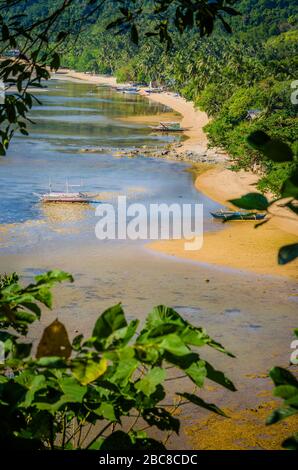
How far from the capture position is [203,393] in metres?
15.2

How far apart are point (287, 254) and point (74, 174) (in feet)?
139

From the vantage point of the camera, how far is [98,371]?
227cm

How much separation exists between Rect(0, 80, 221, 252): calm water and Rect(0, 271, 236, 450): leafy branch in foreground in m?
24.6

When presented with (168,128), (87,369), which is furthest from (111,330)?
(168,128)

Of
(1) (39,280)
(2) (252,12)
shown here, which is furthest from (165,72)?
(1) (39,280)

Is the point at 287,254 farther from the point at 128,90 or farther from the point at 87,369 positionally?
the point at 128,90

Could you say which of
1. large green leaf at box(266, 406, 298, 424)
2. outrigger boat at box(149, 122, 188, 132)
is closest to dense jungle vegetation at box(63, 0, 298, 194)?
large green leaf at box(266, 406, 298, 424)

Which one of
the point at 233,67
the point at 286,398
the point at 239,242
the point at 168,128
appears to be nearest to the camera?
the point at 286,398

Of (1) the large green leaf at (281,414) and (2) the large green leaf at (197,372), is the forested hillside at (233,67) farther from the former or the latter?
(2) the large green leaf at (197,372)

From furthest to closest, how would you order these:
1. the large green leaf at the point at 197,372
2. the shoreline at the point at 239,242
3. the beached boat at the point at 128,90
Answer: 1. the beached boat at the point at 128,90
2. the shoreline at the point at 239,242
3. the large green leaf at the point at 197,372

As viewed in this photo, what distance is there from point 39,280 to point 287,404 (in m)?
1.66

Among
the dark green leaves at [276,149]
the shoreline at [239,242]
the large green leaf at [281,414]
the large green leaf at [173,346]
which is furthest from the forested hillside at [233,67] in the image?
the shoreline at [239,242]

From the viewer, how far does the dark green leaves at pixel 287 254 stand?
1.98m

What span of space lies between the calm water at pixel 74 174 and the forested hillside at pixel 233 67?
5192 mm
